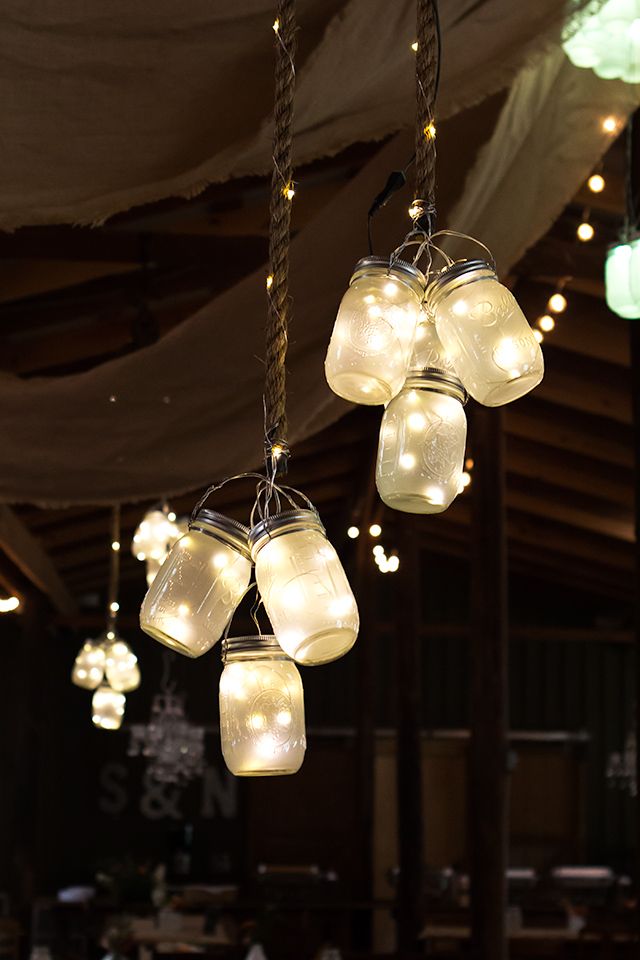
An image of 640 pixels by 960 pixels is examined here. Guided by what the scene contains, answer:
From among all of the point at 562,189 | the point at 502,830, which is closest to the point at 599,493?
the point at 502,830

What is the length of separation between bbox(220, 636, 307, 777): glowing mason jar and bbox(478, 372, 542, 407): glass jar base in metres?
0.38

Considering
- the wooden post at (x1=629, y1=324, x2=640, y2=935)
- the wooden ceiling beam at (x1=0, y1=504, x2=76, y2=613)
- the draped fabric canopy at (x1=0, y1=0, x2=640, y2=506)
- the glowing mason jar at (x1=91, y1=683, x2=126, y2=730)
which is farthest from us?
the wooden ceiling beam at (x1=0, y1=504, x2=76, y2=613)

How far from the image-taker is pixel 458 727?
15.1 metres

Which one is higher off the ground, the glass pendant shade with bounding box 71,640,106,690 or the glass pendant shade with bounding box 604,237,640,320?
the glass pendant shade with bounding box 604,237,640,320

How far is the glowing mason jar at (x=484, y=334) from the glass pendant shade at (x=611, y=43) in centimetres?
134

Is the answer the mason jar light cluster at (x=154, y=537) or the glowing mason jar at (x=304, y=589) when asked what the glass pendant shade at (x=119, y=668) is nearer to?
the mason jar light cluster at (x=154, y=537)

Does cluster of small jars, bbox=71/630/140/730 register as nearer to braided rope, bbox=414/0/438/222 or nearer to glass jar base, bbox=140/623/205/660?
glass jar base, bbox=140/623/205/660

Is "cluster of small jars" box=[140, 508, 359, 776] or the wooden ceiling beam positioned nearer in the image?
"cluster of small jars" box=[140, 508, 359, 776]

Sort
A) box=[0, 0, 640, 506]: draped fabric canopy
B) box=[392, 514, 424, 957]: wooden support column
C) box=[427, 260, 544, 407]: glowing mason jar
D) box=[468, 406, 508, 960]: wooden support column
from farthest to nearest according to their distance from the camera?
box=[392, 514, 424, 957]: wooden support column, box=[468, 406, 508, 960]: wooden support column, box=[0, 0, 640, 506]: draped fabric canopy, box=[427, 260, 544, 407]: glowing mason jar

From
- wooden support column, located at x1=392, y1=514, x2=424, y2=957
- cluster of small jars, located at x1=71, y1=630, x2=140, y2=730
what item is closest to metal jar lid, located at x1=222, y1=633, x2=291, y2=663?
cluster of small jars, located at x1=71, y1=630, x2=140, y2=730

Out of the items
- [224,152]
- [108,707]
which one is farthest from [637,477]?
[108,707]

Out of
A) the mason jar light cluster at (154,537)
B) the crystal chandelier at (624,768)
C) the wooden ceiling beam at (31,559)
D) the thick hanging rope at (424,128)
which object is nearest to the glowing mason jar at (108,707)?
the mason jar light cluster at (154,537)

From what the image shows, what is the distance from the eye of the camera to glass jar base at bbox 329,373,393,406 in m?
1.45

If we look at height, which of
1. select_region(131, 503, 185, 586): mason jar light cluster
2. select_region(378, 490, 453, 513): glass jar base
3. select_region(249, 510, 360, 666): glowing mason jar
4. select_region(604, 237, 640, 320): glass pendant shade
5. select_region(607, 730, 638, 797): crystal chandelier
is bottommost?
select_region(607, 730, 638, 797): crystal chandelier
